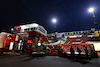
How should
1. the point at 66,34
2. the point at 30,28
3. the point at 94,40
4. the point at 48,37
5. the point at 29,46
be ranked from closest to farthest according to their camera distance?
the point at 94,40
the point at 29,46
the point at 30,28
the point at 66,34
the point at 48,37

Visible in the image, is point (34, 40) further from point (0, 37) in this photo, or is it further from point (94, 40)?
point (94, 40)

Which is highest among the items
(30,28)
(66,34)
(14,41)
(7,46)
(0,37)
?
(30,28)

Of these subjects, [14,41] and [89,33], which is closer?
[14,41]

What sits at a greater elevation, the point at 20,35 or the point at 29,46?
the point at 20,35

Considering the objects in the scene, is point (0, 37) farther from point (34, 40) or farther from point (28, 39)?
point (34, 40)

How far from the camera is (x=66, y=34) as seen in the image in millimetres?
24984

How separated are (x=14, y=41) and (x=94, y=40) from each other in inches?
927

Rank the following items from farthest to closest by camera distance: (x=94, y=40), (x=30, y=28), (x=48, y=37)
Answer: (x=48, y=37) < (x=30, y=28) < (x=94, y=40)

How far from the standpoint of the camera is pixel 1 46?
18.3m

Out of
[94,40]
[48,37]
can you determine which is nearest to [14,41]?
[48,37]

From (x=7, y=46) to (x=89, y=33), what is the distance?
1275 inches

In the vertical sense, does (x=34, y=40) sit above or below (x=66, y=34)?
below

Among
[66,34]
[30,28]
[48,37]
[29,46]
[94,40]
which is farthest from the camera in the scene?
[48,37]

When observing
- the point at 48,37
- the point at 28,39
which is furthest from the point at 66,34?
the point at 28,39
